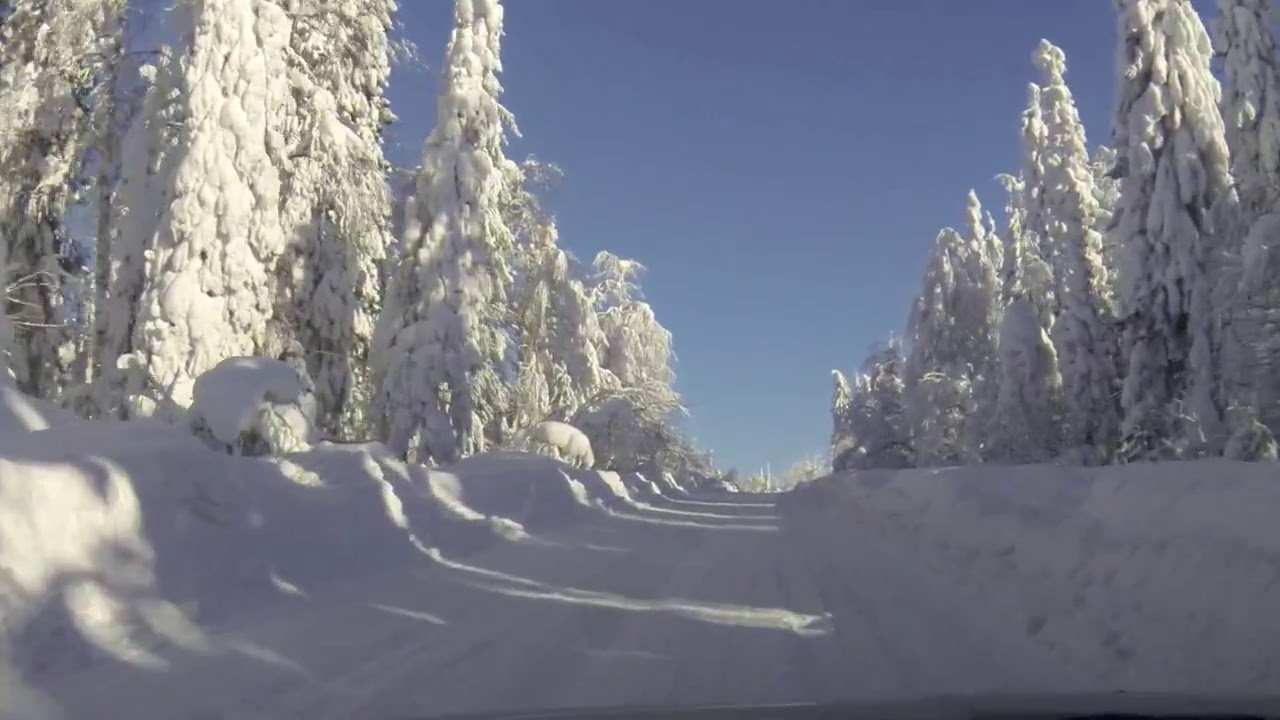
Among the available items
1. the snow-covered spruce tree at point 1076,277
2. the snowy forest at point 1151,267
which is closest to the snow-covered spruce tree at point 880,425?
the snowy forest at point 1151,267

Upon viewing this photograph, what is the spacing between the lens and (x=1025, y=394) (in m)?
34.7

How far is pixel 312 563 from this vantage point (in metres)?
8.80

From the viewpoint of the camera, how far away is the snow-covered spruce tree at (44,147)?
56.3 ft

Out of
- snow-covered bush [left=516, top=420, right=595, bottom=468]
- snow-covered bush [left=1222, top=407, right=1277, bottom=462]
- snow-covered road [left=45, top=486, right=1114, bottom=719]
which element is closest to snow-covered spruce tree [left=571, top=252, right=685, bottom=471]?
snow-covered bush [left=516, top=420, right=595, bottom=468]

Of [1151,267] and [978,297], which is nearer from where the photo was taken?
[1151,267]

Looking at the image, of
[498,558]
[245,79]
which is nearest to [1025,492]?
[498,558]

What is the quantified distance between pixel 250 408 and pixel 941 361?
40.3 m

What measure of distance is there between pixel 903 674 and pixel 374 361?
73.1 feet

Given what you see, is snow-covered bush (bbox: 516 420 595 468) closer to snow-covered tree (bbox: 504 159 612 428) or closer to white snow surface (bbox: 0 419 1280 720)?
snow-covered tree (bbox: 504 159 612 428)

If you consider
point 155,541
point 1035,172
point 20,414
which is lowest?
point 155,541

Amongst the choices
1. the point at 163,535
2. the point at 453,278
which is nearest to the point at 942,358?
the point at 453,278

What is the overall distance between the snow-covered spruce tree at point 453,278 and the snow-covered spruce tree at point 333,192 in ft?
4.45

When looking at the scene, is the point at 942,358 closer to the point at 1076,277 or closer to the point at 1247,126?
the point at 1076,277

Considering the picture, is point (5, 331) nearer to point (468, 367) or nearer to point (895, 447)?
point (468, 367)
